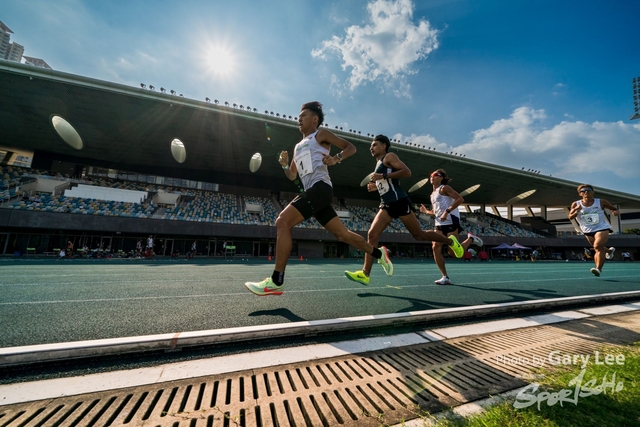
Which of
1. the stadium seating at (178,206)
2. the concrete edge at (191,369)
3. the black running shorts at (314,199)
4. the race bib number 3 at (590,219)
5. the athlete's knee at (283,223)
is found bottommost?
the concrete edge at (191,369)

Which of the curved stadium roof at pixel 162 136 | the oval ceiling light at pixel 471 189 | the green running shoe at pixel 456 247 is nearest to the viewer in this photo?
the green running shoe at pixel 456 247

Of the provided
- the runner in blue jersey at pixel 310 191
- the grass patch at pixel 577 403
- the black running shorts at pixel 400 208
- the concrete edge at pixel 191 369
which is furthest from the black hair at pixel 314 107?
the grass patch at pixel 577 403

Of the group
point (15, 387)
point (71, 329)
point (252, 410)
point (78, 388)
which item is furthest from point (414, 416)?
point (71, 329)

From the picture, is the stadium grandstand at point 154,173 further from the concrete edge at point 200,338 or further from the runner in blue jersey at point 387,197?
the concrete edge at point 200,338

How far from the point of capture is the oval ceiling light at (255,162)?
1001 inches

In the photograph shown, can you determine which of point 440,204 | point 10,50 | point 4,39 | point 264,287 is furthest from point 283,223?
point 10,50

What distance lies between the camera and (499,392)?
1.41 m

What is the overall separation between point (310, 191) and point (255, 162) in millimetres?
25181

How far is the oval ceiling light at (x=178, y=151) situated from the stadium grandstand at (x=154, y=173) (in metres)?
0.13

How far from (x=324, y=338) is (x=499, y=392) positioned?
1196 mm

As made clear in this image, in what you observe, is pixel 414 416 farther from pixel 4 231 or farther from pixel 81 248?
pixel 4 231

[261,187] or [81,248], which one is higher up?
[261,187]

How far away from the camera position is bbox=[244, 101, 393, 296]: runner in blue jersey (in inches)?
113

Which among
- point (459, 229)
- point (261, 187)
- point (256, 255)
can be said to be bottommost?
point (256, 255)
